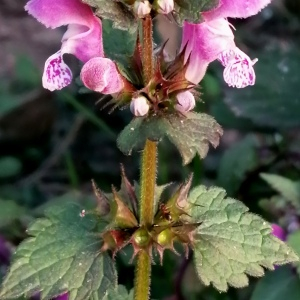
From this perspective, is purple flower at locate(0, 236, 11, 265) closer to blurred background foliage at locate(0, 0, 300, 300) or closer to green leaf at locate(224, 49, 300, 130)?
blurred background foliage at locate(0, 0, 300, 300)

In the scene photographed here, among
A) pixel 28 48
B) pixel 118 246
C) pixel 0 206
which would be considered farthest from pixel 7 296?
pixel 28 48

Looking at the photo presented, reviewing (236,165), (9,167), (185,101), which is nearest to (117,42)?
(185,101)

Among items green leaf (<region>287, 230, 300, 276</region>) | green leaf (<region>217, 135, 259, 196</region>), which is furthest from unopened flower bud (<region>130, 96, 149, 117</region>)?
green leaf (<region>217, 135, 259, 196</region>)

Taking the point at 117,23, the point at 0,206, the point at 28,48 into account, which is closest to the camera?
the point at 117,23

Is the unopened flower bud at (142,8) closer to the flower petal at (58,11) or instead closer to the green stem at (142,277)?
the flower petal at (58,11)

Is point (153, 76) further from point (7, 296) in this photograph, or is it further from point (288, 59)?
point (288, 59)

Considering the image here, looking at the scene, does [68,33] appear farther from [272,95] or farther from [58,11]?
[272,95]
